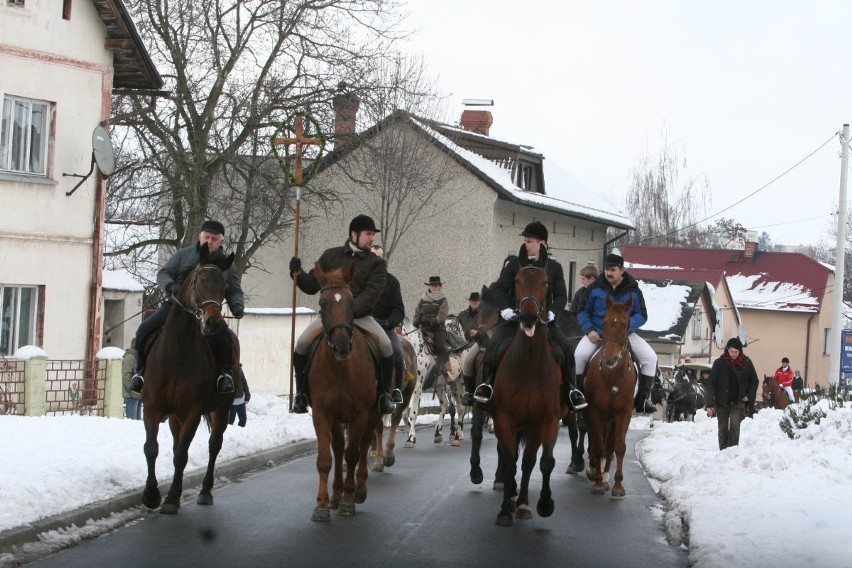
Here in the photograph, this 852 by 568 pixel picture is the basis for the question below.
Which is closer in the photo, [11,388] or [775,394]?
[11,388]

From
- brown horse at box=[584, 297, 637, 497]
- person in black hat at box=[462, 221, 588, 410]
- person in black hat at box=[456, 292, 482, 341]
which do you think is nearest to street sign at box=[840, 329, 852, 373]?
person in black hat at box=[456, 292, 482, 341]

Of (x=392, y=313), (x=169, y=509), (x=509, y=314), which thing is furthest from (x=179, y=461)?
(x=509, y=314)

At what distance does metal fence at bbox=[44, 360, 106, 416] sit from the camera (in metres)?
22.0

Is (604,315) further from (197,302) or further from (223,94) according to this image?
(223,94)

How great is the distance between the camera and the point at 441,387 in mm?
22406

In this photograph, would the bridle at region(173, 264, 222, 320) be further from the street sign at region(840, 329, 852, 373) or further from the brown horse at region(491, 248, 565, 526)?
Answer: the street sign at region(840, 329, 852, 373)

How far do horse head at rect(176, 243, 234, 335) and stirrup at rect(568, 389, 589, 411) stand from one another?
3.26m

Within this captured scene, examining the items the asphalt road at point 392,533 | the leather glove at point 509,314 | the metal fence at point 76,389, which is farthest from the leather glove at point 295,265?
the metal fence at point 76,389

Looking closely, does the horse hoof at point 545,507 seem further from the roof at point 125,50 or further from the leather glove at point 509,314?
the roof at point 125,50

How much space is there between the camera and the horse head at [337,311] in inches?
419

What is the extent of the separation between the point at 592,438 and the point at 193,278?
5.15 meters

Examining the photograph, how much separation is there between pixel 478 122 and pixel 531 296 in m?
46.6

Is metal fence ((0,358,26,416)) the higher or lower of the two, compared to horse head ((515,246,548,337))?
lower

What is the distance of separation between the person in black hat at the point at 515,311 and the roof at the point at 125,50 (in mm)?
16903
